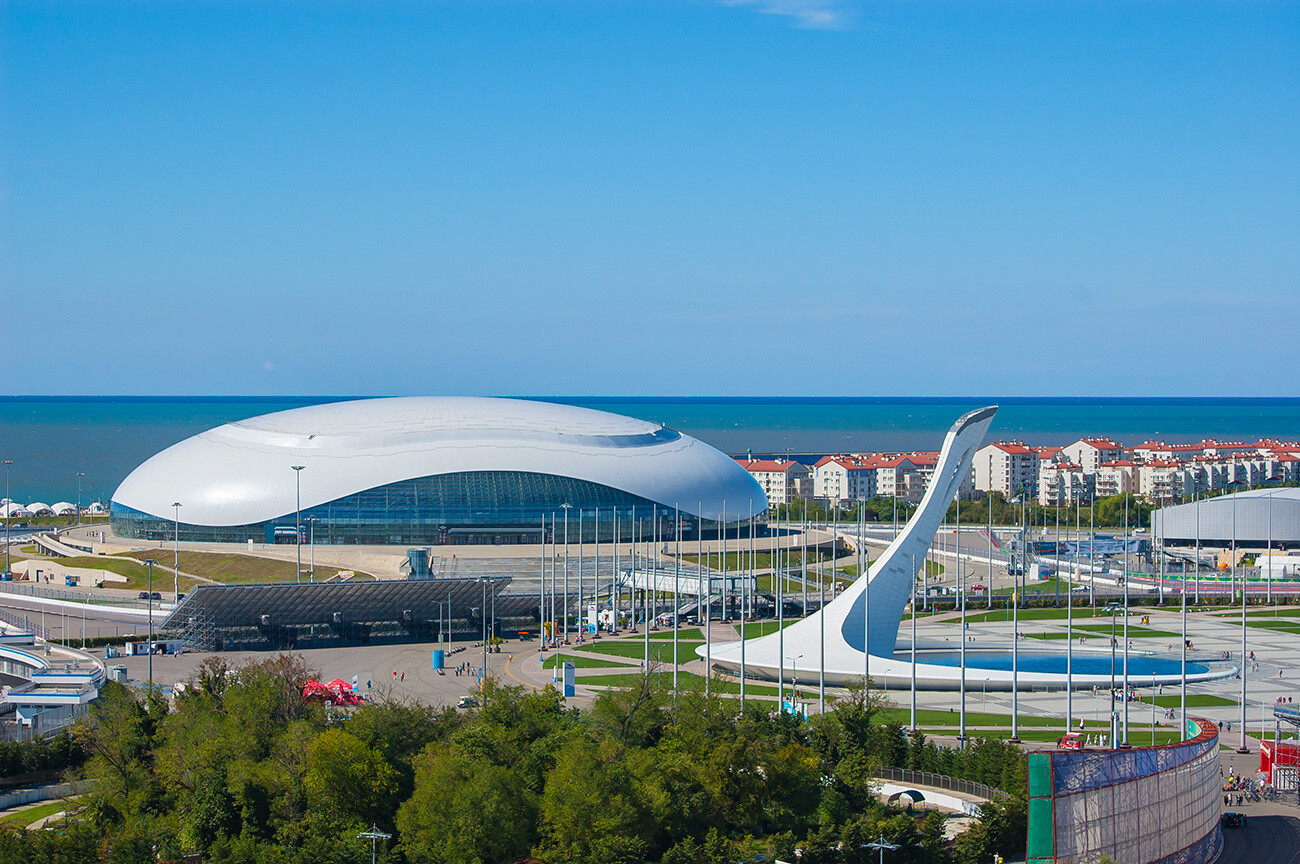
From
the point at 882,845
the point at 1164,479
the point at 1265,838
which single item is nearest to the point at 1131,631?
the point at 1265,838

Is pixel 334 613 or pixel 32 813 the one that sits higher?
pixel 334 613

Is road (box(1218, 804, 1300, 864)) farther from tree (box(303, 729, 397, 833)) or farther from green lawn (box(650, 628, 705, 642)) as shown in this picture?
green lawn (box(650, 628, 705, 642))

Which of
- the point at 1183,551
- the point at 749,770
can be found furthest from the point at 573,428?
the point at 749,770

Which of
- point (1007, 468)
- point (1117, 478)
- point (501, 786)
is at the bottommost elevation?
point (501, 786)

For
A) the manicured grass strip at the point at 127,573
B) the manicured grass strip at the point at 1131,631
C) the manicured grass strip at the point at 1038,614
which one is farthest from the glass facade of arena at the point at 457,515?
the manicured grass strip at the point at 1131,631

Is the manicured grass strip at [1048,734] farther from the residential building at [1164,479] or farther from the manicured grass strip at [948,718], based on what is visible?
the residential building at [1164,479]

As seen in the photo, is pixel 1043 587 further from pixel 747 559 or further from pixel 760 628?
pixel 760 628
